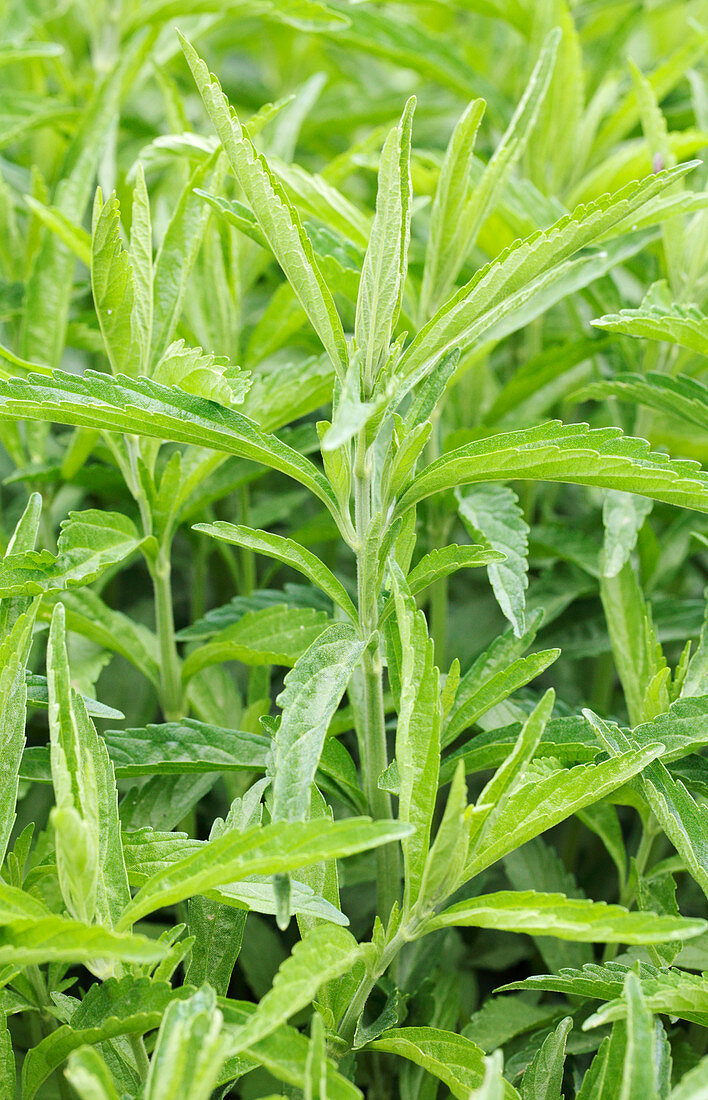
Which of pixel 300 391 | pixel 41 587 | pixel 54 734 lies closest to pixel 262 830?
pixel 54 734

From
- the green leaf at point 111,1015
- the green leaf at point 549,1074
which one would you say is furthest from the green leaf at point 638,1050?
the green leaf at point 111,1015

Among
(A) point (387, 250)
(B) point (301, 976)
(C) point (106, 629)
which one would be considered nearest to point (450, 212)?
(A) point (387, 250)

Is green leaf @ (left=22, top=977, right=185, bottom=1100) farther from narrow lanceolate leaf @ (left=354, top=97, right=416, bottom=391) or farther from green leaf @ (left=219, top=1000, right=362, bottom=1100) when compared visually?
narrow lanceolate leaf @ (left=354, top=97, right=416, bottom=391)

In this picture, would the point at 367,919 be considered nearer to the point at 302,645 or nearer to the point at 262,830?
the point at 302,645

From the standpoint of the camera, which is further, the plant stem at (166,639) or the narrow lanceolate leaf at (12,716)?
the plant stem at (166,639)

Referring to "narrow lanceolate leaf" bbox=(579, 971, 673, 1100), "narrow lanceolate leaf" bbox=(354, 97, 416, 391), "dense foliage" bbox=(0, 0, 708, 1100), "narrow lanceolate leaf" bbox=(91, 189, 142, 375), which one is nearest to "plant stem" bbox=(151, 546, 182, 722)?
"dense foliage" bbox=(0, 0, 708, 1100)

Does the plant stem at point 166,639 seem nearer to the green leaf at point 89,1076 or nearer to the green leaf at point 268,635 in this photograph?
the green leaf at point 268,635

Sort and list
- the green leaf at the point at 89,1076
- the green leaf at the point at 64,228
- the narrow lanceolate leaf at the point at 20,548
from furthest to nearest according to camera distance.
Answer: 1. the green leaf at the point at 64,228
2. the narrow lanceolate leaf at the point at 20,548
3. the green leaf at the point at 89,1076
